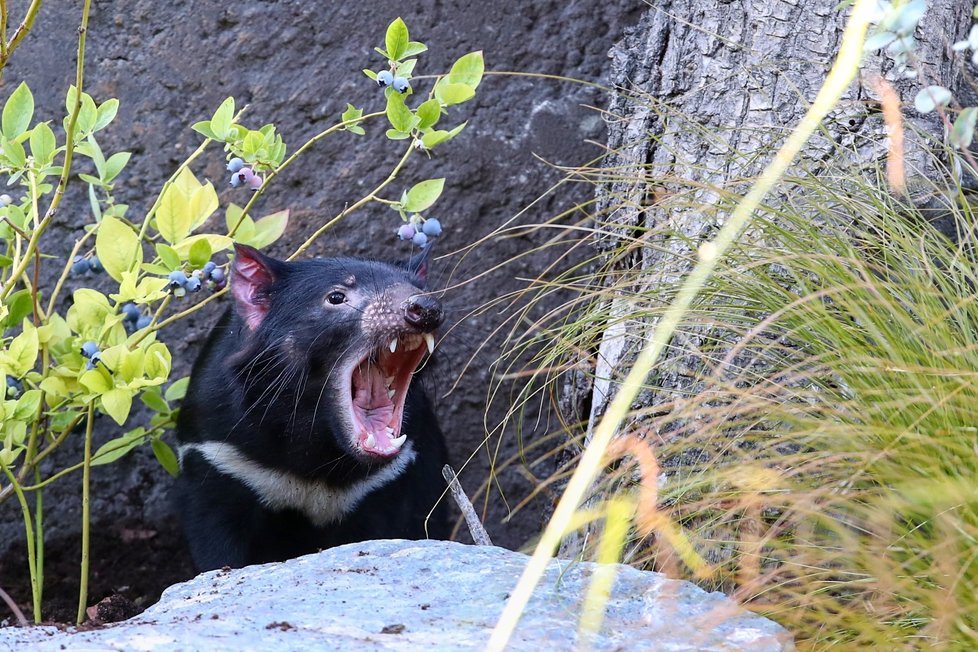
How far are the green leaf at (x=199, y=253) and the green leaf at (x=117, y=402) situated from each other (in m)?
0.39

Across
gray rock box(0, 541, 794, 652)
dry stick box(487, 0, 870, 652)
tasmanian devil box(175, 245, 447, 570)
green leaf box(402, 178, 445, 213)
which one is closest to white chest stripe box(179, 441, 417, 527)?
tasmanian devil box(175, 245, 447, 570)

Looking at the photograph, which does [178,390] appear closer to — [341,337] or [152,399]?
[152,399]

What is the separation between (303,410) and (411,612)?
1302mm

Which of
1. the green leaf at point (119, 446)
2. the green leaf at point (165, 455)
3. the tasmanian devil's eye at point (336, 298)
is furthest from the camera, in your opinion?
the green leaf at point (165, 455)

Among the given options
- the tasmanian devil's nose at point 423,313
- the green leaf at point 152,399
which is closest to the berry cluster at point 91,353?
the green leaf at point 152,399

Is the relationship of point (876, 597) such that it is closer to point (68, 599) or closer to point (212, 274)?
point (212, 274)

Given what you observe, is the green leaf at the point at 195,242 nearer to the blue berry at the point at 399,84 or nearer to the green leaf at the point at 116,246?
the green leaf at the point at 116,246

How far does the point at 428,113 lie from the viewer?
3.18 m

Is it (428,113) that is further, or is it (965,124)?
(428,113)

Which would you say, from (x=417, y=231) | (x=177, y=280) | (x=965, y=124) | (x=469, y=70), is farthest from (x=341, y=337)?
(x=965, y=124)

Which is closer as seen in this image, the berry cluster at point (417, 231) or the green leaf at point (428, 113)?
the green leaf at point (428, 113)

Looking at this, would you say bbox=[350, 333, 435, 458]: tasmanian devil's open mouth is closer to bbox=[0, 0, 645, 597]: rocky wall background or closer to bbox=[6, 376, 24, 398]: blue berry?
bbox=[0, 0, 645, 597]: rocky wall background

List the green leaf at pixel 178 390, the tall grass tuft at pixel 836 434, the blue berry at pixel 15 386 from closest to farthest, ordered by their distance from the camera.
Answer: the tall grass tuft at pixel 836 434, the blue berry at pixel 15 386, the green leaf at pixel 178 390

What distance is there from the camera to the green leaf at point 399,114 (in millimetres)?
3150
